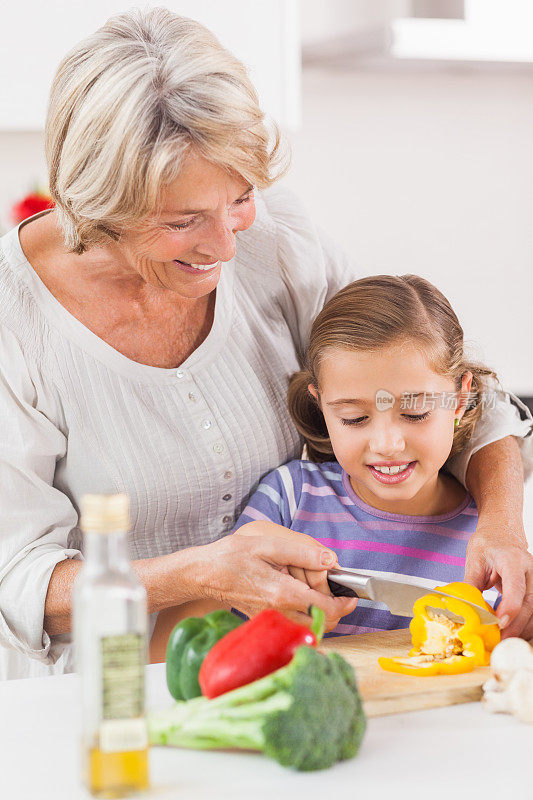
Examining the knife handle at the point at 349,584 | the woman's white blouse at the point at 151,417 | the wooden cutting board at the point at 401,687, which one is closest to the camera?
the wooden cutting board at the point at 401,687

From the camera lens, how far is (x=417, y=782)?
0.84 m

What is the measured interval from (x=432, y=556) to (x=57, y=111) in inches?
32.3

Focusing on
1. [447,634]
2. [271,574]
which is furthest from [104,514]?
[447,634]

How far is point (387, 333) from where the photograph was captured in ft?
4.55

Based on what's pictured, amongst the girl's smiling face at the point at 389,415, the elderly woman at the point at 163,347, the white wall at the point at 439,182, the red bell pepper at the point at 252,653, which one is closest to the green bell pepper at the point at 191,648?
the red bell pepper at the point at 252,653

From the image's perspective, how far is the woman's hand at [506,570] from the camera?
1.18m

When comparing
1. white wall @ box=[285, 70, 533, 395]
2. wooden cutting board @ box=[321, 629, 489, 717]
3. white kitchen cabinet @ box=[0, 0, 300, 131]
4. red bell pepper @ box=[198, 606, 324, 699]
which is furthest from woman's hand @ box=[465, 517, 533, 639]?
white wall @ box=[285, 70, 533, 395]

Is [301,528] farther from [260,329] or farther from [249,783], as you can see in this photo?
[249,783]

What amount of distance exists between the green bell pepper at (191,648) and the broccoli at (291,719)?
2.6 inches

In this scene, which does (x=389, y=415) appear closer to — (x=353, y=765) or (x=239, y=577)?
(x=239, y=577)

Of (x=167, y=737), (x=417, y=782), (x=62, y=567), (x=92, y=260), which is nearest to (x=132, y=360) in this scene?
(x=92, y=260)

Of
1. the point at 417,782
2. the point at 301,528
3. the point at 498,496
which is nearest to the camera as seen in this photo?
the point at 417,782

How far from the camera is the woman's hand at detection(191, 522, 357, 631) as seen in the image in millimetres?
1135

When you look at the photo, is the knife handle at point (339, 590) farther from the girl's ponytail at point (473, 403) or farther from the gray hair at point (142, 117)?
the gray hair at point (142, 117)
